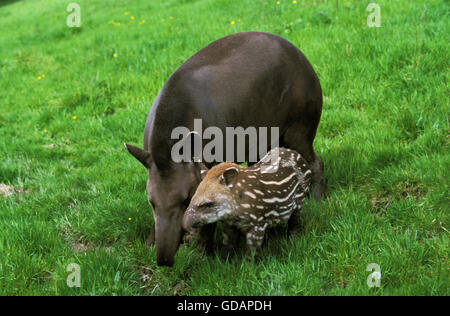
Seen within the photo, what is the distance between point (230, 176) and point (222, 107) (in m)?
0.89

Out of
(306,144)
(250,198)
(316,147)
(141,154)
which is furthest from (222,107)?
(316,147)

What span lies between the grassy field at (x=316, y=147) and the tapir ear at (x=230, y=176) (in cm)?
59

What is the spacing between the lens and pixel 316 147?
5.47 meters

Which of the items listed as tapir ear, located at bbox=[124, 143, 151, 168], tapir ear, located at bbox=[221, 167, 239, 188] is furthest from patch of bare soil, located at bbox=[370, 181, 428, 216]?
tapir ear, located at bbox=[124, 143, 151, 168]

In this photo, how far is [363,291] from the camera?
9.98ft

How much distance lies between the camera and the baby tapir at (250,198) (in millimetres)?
3322

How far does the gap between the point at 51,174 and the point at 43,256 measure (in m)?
2.23

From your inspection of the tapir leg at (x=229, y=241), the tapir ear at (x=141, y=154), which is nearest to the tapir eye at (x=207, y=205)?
the tapir leg at (x=229, y=241)

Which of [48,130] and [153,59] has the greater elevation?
[153,59]

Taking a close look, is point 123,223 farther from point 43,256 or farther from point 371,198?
point 371,198

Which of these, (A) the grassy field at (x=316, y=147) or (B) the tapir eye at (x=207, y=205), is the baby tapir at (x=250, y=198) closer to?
(B) the tapir eye at (x=207, y=205)

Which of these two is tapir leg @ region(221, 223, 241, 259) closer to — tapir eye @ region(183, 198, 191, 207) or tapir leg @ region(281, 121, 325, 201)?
tapir eye @ region(183, 198, 191, 207)

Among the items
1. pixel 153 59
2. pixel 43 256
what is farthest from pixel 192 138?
pixel 153 59

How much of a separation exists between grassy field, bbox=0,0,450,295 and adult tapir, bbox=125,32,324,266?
1.55 ft
